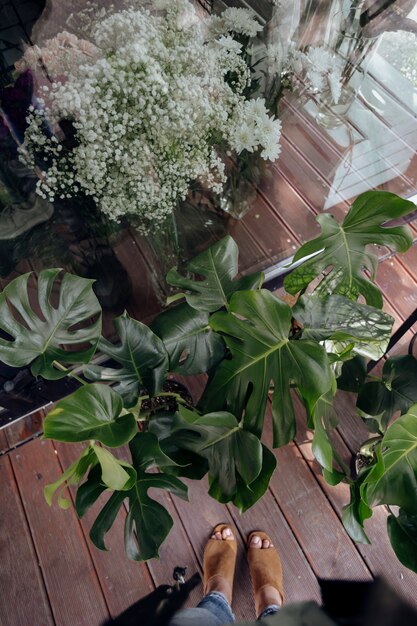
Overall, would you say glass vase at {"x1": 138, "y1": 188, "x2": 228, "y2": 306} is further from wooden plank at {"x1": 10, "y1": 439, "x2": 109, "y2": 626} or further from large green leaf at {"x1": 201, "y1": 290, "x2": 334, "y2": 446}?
wooden plank at {"x1": 10, "y1": 439, "x2": 109, "y2": 626}

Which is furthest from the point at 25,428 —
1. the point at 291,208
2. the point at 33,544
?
the point at 291,208

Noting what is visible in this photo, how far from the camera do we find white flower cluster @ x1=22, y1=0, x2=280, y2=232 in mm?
796

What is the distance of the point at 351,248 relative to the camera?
0.92 metres

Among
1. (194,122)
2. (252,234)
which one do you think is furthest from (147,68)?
(252,234)

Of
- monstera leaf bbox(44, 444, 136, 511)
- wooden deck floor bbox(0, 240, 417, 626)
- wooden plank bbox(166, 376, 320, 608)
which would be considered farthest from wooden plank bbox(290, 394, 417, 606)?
monstera leaf bbox(44, 444, 136, 511)

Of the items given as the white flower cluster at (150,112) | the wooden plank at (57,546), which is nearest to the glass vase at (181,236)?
the white flower cluster at (150,112)

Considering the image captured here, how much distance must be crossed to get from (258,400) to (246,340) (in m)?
0.11

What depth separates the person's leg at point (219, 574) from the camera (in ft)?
4.07

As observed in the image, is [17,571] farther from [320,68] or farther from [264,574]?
[320,68]

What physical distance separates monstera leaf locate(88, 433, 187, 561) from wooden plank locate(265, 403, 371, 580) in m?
0.73

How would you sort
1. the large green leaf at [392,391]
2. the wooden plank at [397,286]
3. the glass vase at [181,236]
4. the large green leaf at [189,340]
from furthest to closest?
the wooden plank at [397,286], the glass vase at [181,236], the large green leaf at [392,391], the large green leaf at [189,340]

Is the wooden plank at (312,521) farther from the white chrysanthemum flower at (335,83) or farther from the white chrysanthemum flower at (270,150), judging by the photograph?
the white chrysanthemum flower at (335,83)

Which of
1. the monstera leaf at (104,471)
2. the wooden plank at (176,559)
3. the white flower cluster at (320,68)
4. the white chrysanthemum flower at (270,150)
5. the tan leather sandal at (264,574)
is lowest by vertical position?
the wooden plank at (176,559)

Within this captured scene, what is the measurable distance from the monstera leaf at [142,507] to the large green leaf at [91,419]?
62 millimetres
